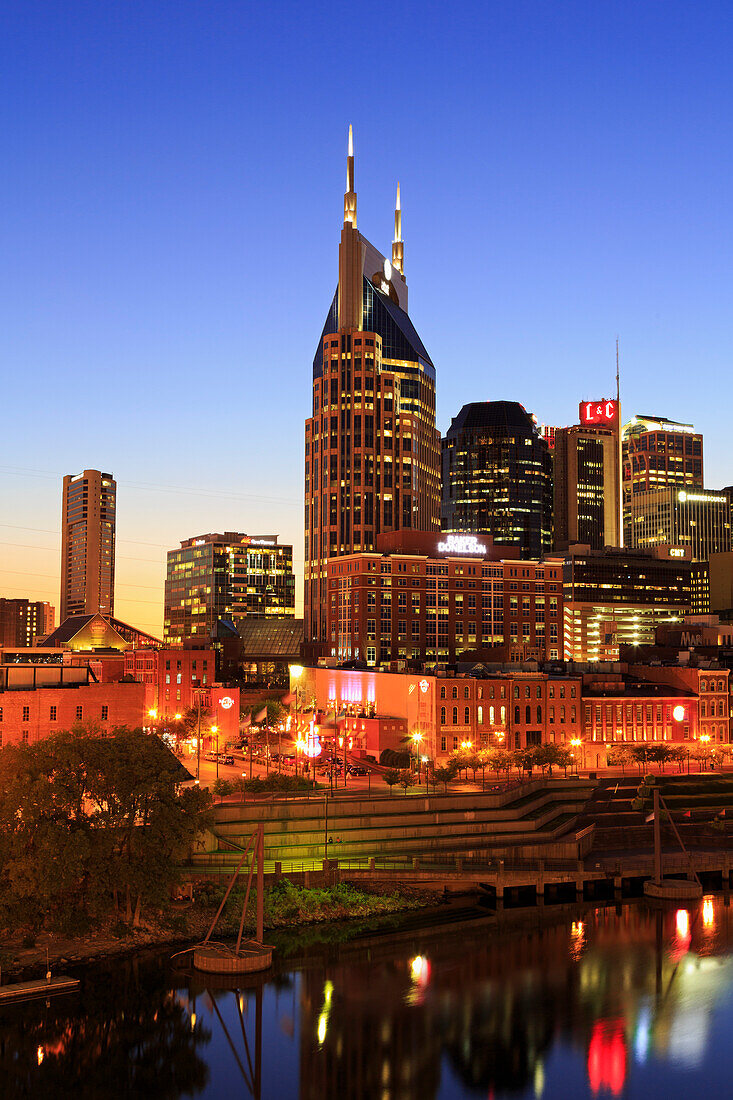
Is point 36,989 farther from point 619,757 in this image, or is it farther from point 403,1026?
point 619,757

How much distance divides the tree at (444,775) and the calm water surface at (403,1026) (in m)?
36.1

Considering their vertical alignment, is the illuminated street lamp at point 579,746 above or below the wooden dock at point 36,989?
above

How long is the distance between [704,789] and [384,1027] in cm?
7222

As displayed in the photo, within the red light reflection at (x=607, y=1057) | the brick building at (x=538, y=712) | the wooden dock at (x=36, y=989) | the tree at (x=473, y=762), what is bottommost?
the red light reflection at (x=607, y=1057)

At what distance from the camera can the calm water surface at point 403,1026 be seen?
64.1 metres

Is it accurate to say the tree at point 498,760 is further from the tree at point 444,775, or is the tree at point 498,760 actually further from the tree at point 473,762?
the tree at point 444,775

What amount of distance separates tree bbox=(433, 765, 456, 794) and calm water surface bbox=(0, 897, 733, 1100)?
36111 mm

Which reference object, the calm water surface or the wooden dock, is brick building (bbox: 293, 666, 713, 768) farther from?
the wooden dock

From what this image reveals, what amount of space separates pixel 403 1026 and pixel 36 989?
24.2 metres

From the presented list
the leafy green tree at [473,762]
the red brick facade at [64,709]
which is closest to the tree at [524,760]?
the leafy green tree at [473,762]

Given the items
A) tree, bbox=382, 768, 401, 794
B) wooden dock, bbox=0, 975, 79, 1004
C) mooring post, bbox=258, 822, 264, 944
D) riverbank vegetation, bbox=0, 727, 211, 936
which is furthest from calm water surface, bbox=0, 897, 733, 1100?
tree, bbox=382, 768, 401, 794

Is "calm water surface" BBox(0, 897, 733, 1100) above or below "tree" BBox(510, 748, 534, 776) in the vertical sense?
below

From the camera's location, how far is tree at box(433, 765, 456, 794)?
4934 inches

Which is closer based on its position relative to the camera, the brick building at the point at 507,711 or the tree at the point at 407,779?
the tree at the point at 407,779
